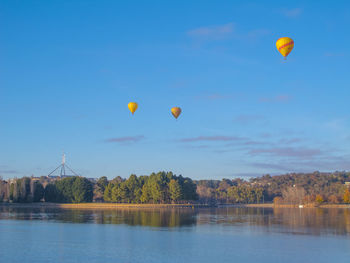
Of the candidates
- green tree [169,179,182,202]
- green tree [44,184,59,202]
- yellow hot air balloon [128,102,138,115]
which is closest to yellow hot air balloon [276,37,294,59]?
yellow hot air balloon [128,102,138,115]

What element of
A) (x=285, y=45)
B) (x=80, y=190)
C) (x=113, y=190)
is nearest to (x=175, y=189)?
(x=113, y=190)

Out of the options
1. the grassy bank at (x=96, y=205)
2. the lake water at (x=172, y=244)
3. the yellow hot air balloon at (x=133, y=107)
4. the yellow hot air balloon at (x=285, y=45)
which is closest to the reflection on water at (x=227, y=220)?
the lake water at (x=172, y=244)

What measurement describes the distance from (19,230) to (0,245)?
8.86 m

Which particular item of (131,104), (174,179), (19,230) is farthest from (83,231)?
(174,179)

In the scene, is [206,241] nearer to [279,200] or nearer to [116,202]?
[116,202]

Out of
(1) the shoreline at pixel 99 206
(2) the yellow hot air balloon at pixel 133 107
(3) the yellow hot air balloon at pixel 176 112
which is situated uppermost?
(2) the yellow hot air balloon at pixel 133 107

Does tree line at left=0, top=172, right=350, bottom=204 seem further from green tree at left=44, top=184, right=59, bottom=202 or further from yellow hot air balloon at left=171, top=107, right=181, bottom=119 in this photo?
yellow hot air balloon at left=171, top=107, right=181, bottom=119

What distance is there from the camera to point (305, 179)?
142000 mm

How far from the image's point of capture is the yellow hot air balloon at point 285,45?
39.0m

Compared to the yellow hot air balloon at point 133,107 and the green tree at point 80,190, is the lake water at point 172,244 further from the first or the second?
the green tree at point 80,190

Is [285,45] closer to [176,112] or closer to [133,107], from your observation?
[176,112]

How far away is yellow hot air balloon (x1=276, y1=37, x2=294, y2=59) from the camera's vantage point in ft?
128

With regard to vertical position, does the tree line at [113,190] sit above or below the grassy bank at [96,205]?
above

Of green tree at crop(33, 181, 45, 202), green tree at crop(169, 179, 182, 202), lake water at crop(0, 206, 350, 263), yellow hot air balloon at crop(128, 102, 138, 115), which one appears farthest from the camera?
green tree at crop(33, 181, 45, 202)
